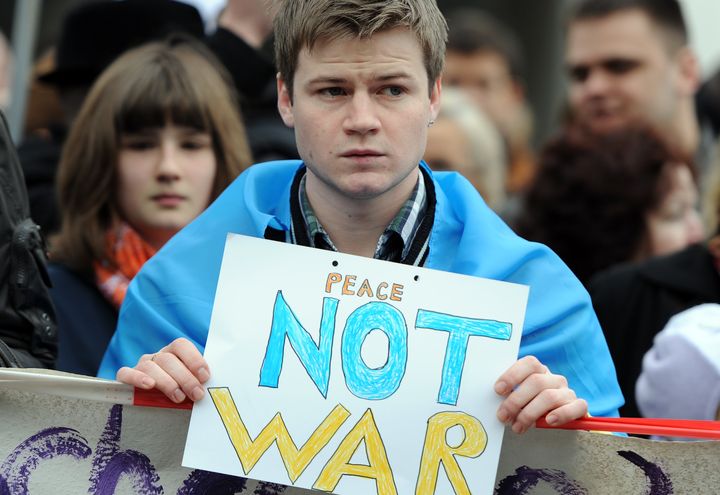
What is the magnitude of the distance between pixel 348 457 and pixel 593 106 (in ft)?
13.3

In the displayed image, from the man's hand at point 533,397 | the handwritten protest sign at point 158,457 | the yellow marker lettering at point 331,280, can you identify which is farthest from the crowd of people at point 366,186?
the yellow marker lettering at point 331,280

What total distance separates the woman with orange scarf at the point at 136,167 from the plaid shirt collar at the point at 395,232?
4.15 feet

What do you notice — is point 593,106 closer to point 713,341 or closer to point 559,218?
point 559,218

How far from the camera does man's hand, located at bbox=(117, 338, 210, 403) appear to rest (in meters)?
2.96

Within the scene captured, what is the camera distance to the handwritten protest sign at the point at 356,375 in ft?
9.75

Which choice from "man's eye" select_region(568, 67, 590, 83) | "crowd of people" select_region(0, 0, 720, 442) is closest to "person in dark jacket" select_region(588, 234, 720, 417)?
"crowd of people" select_region(0, 0, 720, 442)

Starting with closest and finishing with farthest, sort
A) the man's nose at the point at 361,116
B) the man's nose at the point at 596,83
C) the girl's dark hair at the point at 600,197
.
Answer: the man's nose at the point at 361,116, the girl's dark hair at the point at 600,197, the man's nose at the point at 596,83

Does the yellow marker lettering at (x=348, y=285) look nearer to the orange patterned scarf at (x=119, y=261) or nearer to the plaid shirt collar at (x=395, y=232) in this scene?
the plaid shirt collar at (x=395, y=232)

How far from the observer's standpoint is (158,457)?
312cm

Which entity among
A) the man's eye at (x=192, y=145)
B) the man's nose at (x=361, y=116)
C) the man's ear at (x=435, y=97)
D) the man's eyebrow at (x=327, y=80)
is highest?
the man's eye at (x=192, y=145)

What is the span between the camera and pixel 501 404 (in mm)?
2967

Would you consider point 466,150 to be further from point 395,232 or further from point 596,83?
point 395,232

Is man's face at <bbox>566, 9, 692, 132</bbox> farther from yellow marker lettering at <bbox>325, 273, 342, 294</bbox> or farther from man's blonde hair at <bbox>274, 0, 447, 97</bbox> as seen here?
yellow marker lettering at <bbox>325, 273, 342, 294</bbox>

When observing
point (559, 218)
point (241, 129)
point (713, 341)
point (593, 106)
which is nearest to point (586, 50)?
point (593, 106)
